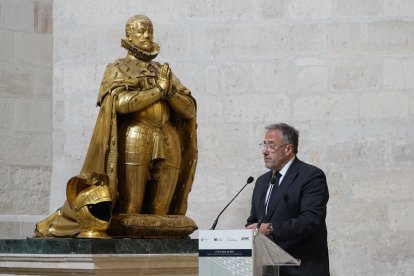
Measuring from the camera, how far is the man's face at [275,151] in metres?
5.54

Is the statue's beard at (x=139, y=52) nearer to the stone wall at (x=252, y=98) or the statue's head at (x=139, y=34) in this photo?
the statue's head at (x=139, y=34)

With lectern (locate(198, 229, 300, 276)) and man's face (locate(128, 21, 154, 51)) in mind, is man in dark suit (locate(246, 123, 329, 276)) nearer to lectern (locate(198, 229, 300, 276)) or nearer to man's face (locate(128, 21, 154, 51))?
lectern (locate(198, 229, 300, 276))

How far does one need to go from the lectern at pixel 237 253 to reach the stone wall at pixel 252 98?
2718 mm

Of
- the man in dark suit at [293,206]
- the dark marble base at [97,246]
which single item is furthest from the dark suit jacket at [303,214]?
the dark marble base at [97,246]

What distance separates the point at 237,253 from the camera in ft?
14.9

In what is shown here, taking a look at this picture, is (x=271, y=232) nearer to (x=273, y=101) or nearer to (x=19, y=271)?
(x=19, y=271)

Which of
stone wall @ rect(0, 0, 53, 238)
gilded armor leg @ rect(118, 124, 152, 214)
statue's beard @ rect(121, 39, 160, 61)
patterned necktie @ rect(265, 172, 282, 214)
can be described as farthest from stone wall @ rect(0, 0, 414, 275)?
gilded armor leg @ rect(118, 124, 152, 214)

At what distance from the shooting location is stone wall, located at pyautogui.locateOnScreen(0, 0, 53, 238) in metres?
7.76

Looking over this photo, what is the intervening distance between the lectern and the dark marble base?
0.65 m

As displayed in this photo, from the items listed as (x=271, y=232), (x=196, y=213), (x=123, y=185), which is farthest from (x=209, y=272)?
(x=196, y=213)

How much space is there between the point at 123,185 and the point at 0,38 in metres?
2.68

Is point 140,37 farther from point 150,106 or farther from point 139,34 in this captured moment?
point 150,106

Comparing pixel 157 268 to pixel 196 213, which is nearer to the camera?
pixel 157 268

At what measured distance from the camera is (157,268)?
5316mm
